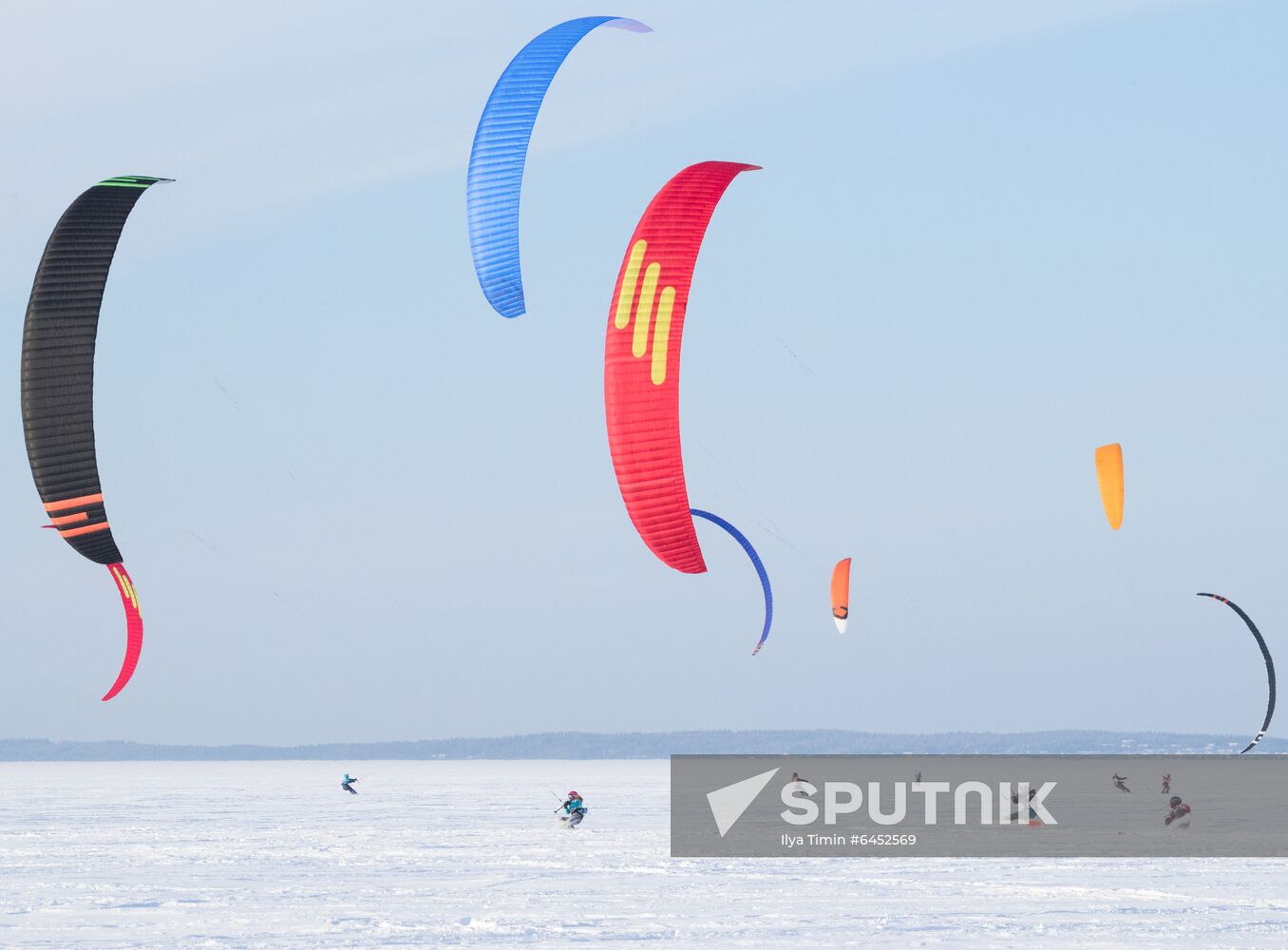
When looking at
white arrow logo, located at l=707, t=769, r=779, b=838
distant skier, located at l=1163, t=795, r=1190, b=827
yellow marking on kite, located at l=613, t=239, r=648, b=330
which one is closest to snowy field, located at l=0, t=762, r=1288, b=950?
white arrow logo, located at l=707, t=769, r=779, b=838

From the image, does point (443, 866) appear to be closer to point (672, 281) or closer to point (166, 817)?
point (672, 281)

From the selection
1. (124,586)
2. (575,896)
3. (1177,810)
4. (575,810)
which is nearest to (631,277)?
(575,896)

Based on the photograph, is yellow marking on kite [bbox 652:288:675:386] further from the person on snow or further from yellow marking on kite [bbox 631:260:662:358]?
the person on snow

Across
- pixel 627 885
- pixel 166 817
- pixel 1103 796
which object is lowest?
pixel 627 885

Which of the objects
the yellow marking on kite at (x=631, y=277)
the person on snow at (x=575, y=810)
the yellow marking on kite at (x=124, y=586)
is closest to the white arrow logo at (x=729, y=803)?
the person on snow at (x=575, y=810)

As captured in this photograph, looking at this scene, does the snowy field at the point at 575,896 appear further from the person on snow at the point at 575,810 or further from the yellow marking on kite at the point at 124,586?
the yellow marking on kite at the point at 124,586

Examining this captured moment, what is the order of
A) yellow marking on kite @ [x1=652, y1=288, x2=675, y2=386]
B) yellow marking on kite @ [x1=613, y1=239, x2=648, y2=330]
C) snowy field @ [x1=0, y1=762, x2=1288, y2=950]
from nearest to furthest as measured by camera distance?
snowy field @ [x1=0, y1=762, x2=1288, y2=950] → yellow marking on kite @ [x1=613, y1=239, x2=648, y2=330] → yellow marking on kite @ [x1=652, y1=288, x2=675, y2=386]

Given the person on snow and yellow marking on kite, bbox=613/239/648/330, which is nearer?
yellow marking on kite, bbox=613/239/648/330

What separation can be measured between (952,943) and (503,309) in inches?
313

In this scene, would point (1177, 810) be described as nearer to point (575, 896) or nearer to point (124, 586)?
point (575, 896)

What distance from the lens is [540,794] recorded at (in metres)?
54.8

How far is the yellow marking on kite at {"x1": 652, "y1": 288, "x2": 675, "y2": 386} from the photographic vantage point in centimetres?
1728

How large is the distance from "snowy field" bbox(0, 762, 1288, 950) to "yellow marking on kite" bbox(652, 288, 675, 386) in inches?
214

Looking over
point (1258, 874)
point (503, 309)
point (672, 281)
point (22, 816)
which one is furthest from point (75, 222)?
point (22, 816)
